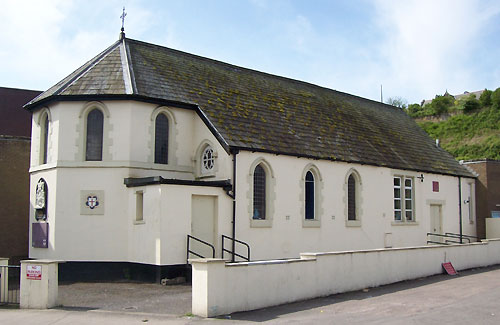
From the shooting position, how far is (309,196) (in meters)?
21.8

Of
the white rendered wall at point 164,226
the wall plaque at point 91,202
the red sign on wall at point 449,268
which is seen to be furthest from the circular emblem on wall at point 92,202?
the red sign on wall at point 449,268

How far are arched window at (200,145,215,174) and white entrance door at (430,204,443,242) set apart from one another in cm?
1481

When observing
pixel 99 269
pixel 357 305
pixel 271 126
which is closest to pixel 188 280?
pixel 99 269

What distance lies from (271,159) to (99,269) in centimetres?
727

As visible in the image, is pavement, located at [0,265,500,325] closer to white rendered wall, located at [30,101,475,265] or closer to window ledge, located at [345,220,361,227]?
white rendered wall, located at [30,101,475,265]

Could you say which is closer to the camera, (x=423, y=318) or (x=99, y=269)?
(x=423, y=318)

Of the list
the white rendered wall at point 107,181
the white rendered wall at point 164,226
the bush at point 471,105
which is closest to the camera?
the white rendered wall at point 164,226

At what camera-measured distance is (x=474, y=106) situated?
2240 inches

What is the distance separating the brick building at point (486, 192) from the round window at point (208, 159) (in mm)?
19882

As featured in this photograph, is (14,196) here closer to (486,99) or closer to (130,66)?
(130,66)

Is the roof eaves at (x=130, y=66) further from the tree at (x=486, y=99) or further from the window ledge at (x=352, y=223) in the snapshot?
the tree at (x=486, y=99)

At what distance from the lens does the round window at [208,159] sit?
19234 millimetres

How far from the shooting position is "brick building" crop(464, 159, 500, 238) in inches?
1249

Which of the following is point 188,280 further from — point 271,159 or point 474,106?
point 474,106
